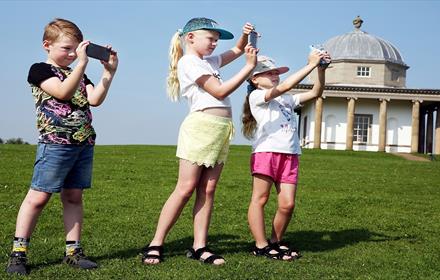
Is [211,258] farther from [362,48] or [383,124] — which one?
[362,48]

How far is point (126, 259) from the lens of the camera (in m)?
5.19

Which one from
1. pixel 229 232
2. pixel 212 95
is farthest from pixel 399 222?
pixel 212 95

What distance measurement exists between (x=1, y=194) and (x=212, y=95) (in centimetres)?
608

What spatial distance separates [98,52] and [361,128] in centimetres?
4285

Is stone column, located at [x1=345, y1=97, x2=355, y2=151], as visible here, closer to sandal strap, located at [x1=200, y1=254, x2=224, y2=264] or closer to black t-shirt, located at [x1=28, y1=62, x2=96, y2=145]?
sandal strap, located at [x1=200, y1=254, x2=224, y2=264]

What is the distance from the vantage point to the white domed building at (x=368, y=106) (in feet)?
146

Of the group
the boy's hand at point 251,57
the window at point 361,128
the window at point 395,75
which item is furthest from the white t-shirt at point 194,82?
the window at point 395,75

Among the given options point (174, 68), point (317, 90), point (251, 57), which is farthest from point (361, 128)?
point (251, 57)

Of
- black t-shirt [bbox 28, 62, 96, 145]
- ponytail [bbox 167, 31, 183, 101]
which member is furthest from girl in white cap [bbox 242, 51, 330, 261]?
black t-shirt [bbox 28, 62, 96, 145]

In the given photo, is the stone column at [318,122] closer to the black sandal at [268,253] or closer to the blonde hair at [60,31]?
the black sandal at [268,253]

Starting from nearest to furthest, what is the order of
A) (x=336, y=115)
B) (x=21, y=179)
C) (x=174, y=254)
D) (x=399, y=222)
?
1. (x=174, y=254)
2. (x=399, y=222)
3. (x=21, y=179)
4. (x=336, y=115)

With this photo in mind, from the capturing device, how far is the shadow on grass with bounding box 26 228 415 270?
550cm

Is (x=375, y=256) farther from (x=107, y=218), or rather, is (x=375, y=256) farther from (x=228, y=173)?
(x=228, y=173)

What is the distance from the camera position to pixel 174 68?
17.9 feet
